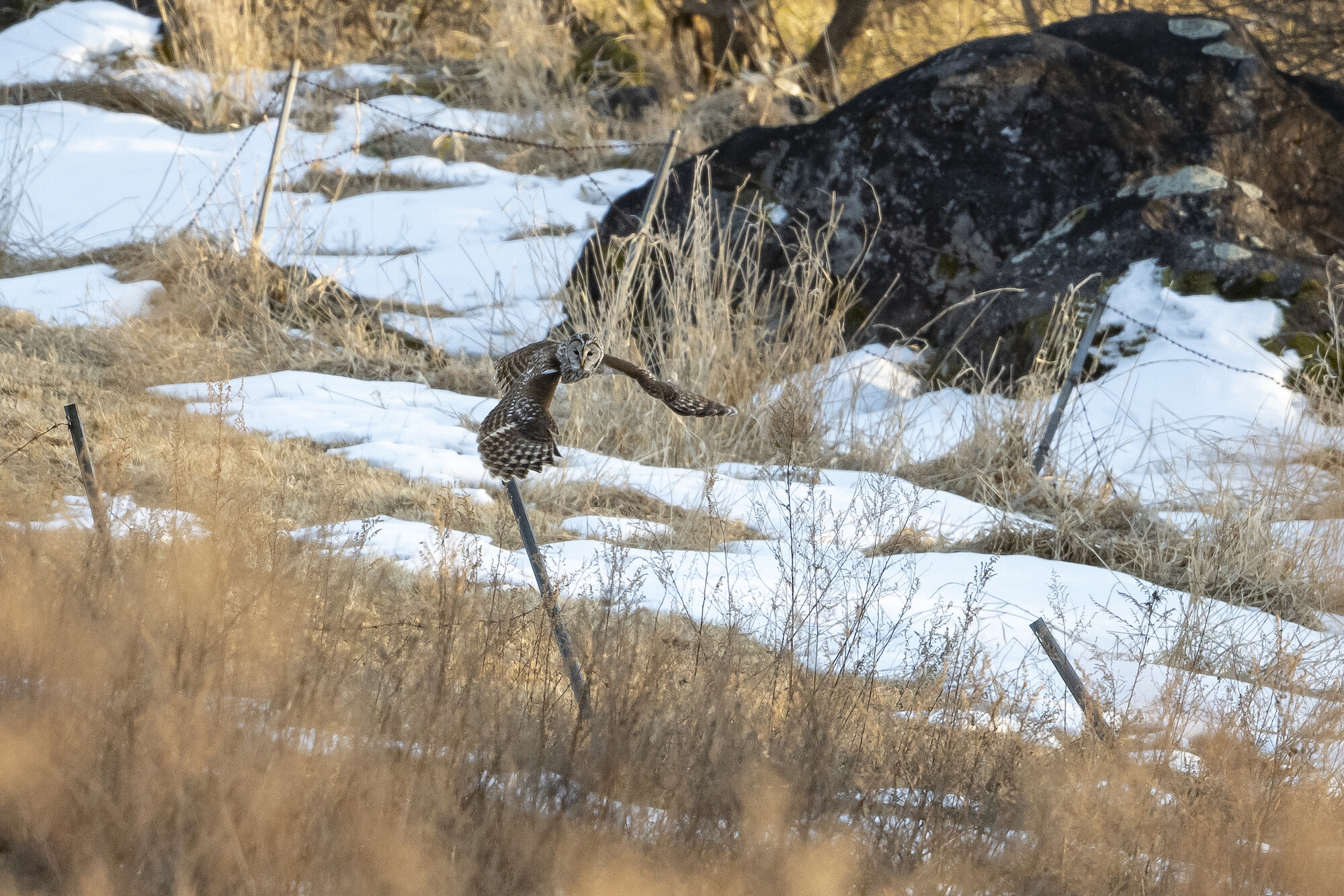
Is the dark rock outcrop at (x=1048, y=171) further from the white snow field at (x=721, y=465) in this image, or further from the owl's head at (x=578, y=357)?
the owl's head at (x=578, y=357)

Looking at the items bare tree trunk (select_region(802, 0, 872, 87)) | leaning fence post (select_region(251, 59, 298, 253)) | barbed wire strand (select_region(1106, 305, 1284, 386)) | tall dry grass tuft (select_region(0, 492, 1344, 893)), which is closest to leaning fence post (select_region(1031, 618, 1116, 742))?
tall dry grass tuft (select_region(0, 492, 1344, 893))

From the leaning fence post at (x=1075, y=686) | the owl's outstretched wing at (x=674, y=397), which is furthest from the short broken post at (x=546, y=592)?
the leaning fence post at (x=1075, y=686)

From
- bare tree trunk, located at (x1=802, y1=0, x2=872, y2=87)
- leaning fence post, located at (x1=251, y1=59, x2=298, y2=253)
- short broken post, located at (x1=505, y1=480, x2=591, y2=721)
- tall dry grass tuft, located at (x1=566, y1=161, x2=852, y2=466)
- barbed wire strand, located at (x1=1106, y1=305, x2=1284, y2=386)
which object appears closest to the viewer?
short broken post, located at (x1=505, y1=480, x2=591, y2=721)

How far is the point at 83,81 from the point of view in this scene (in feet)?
28.9

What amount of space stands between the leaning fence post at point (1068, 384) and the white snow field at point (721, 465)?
118 millimetres

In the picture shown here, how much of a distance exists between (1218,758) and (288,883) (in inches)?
65.8

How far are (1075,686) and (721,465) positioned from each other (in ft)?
8.67

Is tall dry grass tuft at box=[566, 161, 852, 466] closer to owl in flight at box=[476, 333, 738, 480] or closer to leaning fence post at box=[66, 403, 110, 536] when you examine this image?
leaning fence post at box=[66, 403, 110, 536]

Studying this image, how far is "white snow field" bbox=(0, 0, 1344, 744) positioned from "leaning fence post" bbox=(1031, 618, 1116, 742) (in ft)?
0.46

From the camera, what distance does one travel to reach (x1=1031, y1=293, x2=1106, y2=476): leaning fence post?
421 cm

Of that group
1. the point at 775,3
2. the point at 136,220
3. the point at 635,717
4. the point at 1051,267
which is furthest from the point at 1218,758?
the point at 775,3

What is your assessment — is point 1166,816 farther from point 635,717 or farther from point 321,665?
point 321,665

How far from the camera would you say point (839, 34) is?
35.7 feet

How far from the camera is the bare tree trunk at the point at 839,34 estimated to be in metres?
10.7
